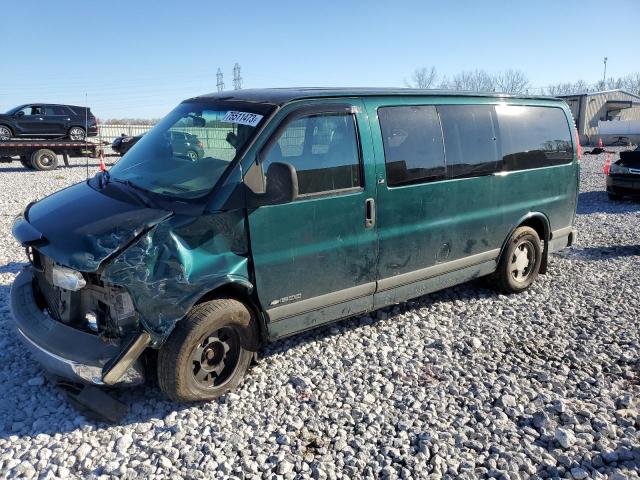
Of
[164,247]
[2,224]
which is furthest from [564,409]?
[2,224]

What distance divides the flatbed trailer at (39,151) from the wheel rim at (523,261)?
53.3ft

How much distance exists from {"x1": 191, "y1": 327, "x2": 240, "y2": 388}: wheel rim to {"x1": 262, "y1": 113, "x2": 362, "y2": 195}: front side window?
121 centimetres

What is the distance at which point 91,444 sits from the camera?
3.21 m

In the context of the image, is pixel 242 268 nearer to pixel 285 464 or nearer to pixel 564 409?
pixel 285 464

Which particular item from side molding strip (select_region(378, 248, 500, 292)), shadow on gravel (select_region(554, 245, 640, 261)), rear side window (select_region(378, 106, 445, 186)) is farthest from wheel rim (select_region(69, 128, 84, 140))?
side molding strip (select_region(378, 248, 500, 292))

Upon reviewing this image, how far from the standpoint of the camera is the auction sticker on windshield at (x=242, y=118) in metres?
3.78

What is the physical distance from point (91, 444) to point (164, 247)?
4.30 feet

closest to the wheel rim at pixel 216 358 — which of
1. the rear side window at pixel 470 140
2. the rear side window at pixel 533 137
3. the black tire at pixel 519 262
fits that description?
the rear side window at pixel 470 140

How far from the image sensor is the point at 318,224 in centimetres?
395

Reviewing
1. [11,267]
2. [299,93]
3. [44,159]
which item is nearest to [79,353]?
[299,93]

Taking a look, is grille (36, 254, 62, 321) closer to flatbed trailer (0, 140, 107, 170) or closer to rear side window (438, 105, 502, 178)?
rear side window (438, 105, 502, 178)

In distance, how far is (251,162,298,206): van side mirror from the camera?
350cm

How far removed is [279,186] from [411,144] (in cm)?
157

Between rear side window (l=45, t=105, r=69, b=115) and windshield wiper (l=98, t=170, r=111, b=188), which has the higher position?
rear side window (l=45, t=105, r=69, b=115)
